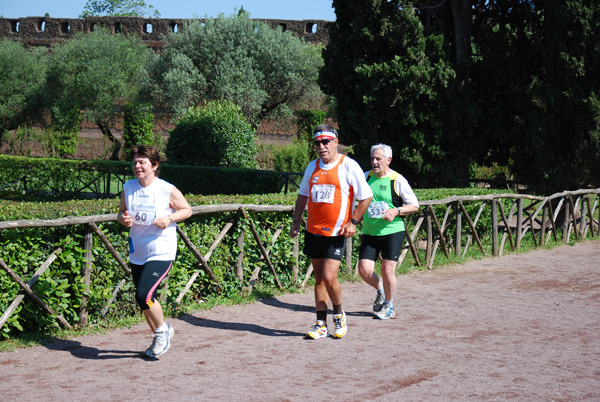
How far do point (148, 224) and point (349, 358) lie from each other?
1.84 meters

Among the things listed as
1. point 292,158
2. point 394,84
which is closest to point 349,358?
point 394,84

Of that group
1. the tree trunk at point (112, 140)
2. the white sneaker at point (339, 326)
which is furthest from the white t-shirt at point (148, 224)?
the tree trunk at point (112, 140)

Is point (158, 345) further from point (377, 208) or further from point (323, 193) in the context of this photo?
point (377, 208)

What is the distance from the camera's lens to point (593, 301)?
25.8 feet

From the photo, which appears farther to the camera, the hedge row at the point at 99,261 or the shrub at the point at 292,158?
the shrub at the point at 292,158

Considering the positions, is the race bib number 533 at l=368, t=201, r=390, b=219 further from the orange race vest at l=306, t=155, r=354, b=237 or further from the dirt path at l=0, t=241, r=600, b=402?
the dirt path at l=0, t=241, r=600, b=402

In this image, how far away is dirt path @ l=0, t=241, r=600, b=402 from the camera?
4480 millimetres

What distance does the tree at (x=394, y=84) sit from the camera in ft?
47.3

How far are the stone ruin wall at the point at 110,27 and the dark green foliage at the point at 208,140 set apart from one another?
20.4 m

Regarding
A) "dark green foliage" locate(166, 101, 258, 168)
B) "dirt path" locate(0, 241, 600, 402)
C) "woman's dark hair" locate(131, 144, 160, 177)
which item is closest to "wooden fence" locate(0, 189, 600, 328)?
"dirt path" locate(0, 241, 600, 402)

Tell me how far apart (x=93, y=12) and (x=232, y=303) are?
67.0m

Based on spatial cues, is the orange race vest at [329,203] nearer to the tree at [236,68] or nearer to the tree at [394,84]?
the tree at [394,84]

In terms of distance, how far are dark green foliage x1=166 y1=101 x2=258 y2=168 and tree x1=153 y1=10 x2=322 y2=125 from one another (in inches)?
397

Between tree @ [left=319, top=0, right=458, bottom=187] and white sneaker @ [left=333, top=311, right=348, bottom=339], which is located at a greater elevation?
tree @ [left=319, top=0, right=458, bottom=187]
